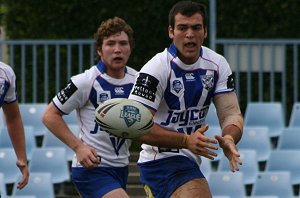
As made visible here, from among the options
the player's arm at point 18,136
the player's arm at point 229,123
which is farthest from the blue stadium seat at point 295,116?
the player's arm at point 229,123

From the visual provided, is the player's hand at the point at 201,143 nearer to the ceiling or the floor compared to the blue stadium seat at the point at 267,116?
nearer to the ceiling

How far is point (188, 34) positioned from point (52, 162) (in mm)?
5147

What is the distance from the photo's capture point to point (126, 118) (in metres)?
6.73

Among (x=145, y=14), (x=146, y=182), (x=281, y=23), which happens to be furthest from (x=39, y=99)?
(x=146, y=182)

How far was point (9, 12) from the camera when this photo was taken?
14.0m

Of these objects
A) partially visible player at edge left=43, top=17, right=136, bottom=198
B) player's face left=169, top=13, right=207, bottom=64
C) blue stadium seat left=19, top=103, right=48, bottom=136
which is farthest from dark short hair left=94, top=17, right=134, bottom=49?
blue stadium seat left=19, top=103, right=48, bottom=136

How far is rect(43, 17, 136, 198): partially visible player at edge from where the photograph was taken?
26.7 ft

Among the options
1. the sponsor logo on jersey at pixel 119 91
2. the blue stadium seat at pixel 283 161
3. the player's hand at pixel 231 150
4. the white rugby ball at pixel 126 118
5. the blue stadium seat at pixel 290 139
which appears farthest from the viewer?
the blue stadium seat at pixel 290 139

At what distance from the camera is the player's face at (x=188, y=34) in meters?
6.86

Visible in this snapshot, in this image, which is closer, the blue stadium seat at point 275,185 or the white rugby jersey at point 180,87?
the white rugby jersey at point 180,87

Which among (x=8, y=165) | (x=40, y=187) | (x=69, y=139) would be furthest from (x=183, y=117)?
(x=8, y=165)

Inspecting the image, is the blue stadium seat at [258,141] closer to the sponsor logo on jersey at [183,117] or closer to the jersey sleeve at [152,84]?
the sponsor logo on jersey at [183,117]

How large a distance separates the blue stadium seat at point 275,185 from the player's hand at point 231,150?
4.18m

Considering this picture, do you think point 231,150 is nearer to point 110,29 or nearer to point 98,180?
point 98,180
